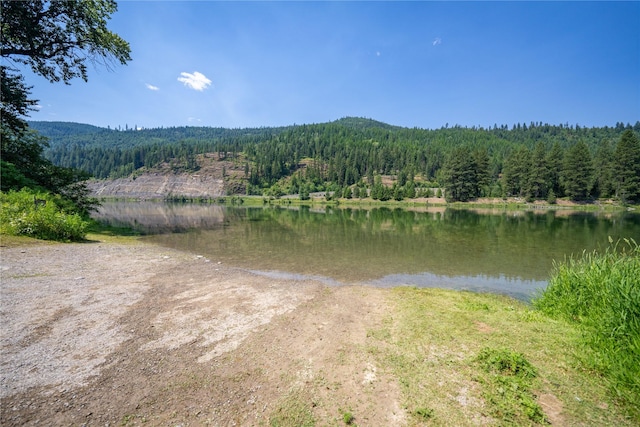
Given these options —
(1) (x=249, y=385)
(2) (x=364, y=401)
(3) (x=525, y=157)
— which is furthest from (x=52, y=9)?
(3) (x=525, y=157)

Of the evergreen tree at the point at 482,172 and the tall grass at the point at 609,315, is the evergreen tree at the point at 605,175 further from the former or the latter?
the tall grass at the point at 609,315

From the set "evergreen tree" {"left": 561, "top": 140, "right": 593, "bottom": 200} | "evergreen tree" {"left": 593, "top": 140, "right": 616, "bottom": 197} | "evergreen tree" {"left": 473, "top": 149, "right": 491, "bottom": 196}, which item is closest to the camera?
"evergreen tree" {"left": 593, "top": 140, "right": 616, "bottom": 197}

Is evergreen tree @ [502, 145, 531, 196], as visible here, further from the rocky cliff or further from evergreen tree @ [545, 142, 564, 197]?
the rocky cliff

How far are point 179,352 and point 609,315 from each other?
9.44 m

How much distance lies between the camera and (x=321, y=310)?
9.58 metres

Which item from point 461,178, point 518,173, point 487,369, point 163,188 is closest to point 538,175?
point 518,173

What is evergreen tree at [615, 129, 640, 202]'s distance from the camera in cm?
8588

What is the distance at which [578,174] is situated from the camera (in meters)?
93.5

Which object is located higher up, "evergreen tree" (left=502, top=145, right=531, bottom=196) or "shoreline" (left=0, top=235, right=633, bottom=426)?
"evergreen tree" (left=502, top=145, right=531, bottom=196)

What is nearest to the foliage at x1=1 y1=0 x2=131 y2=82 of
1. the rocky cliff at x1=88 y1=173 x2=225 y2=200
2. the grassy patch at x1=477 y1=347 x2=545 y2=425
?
the grassy patch at x1=477 y1=347 x2=545 y2=425

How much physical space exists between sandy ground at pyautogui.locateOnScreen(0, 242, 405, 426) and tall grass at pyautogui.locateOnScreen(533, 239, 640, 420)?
3.94 metres

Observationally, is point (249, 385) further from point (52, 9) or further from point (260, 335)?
point (52, 9)

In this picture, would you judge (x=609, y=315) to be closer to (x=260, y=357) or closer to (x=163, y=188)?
(x=260, y=357)

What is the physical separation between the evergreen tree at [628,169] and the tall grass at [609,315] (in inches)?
4357
